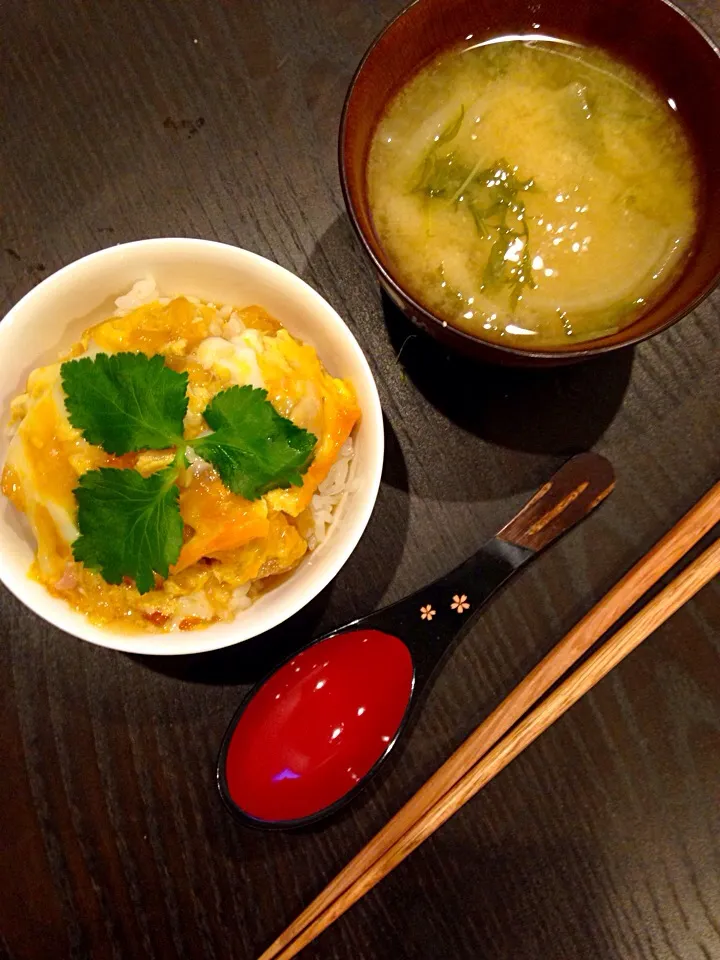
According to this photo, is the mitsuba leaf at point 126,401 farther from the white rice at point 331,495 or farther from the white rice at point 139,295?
the white rice at point 331,495

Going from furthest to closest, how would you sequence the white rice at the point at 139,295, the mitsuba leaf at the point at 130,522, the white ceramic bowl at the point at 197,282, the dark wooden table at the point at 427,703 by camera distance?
the dark wooden table at the point at 427,703 < the white rice at the point at 139,295 < the white ceramic bowl at the point at 197,282 < the mitsuba leaf at the point at 130,522

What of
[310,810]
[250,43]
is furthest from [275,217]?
[310,810]

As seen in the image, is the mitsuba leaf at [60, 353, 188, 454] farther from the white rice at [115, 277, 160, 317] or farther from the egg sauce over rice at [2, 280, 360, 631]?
the white rice at [115, 277, 160, 317]

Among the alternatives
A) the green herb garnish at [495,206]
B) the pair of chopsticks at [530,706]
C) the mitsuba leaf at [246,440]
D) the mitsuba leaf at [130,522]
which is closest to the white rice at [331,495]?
the mitsuba leaf at [246,440]

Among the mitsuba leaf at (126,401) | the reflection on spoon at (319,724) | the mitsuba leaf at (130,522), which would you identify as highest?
the mitsuba leaf at (126,401)

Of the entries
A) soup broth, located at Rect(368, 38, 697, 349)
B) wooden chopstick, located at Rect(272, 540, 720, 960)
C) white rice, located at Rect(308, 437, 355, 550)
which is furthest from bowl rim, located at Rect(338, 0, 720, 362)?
wooden chopstick, located at Rect(272, 540, 720, 960)

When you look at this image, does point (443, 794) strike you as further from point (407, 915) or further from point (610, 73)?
point (610, 73)

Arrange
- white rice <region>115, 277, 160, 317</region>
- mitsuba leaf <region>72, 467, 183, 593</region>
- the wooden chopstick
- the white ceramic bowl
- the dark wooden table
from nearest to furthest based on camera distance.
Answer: mitsuba leaf <region>72, 467, 183, 593</region>, the white ceramic bowl, white rice <region>115, 277, 160, 317</region>, the wooden chopstick, the dark wooden table
